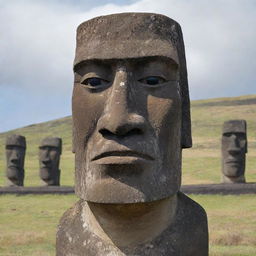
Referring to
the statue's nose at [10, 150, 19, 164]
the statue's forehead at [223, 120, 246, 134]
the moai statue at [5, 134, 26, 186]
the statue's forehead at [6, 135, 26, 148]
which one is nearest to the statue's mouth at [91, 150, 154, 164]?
the statue's forehead at [223, 120, 246, 134]

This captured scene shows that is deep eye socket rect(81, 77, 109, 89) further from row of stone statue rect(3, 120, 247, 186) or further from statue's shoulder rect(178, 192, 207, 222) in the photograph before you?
row of stone statue rect(3, 120, 247, 186)

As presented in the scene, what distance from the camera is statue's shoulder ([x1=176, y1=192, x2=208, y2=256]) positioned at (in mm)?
3930

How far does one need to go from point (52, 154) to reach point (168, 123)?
50.6 ft

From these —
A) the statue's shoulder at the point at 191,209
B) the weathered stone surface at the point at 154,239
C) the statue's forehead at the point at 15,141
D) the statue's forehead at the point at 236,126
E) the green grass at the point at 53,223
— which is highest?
the statue's forehead at the point at 236,126

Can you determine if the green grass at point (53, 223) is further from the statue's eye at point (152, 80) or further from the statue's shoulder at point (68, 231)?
the statue's eye at point (152, 80)

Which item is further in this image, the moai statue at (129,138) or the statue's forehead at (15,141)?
the statue's forehead at (15,141)

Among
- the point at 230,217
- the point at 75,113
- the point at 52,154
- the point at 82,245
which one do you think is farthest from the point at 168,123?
the point at 52,154

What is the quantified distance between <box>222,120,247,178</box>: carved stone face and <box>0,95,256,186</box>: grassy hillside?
4.12 meters

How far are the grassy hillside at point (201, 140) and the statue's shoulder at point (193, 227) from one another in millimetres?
16800

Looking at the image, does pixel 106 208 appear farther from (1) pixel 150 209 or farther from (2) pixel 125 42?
(2) pixel 125 42

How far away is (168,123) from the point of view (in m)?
3.74

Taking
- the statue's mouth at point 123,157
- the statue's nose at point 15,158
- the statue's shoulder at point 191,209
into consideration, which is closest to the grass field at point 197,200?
the statue's nose at point 15,158

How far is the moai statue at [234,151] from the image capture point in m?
16.5

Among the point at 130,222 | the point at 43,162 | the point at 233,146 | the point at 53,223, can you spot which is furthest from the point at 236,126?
the point at 130,222
